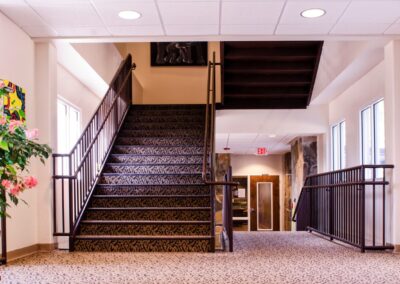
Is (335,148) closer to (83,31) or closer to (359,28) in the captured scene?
(359,28)

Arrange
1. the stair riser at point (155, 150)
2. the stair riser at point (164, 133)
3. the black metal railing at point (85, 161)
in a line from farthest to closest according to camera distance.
A: the stair riser at point (164, 133), the stair riser at point (155, 150), the black metal railing at point (85, 161)

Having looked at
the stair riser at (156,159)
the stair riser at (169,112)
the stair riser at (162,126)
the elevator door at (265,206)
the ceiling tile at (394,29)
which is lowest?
the elevator door at (265,206)

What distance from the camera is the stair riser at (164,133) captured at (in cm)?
777

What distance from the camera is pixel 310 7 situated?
4320 millimetres

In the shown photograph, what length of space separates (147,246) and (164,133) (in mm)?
2977

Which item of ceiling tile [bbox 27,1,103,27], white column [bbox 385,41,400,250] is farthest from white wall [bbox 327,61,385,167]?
ceiling tile [bbox 27,1,103,27]

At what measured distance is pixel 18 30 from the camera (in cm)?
A: 484

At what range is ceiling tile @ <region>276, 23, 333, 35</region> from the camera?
16.0 feet

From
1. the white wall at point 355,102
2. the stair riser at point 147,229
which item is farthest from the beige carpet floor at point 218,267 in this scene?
the white wall at point 355,102

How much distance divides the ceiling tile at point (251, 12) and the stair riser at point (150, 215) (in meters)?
2.39

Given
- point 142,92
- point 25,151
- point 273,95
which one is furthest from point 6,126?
point 142,92

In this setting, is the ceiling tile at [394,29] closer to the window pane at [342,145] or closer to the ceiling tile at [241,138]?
the window pane at [342,145]

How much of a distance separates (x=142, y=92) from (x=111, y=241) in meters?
5.53

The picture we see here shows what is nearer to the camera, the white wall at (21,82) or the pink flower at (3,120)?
the pink flower at (3,120)
